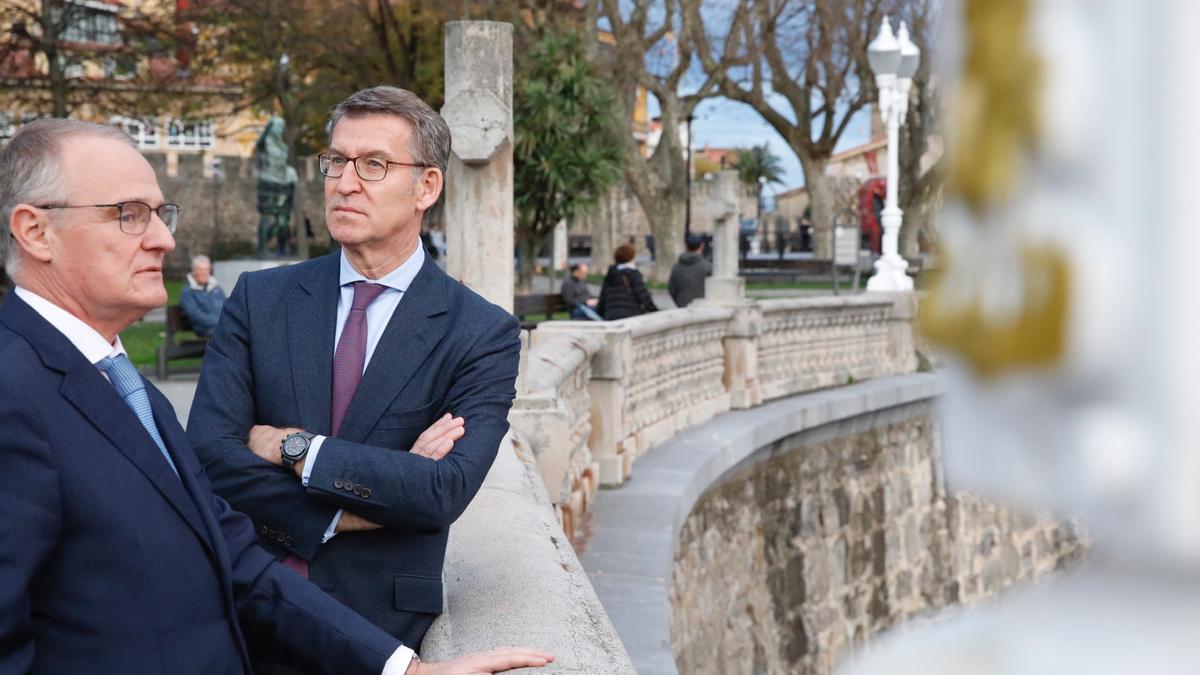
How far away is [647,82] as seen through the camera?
31422mm

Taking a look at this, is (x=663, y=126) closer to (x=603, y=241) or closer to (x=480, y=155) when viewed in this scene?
(x=603, y=241)

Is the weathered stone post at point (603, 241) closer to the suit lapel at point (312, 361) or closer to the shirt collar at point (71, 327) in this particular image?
the suit lapel at point (312, 361)

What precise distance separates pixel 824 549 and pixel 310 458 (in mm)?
10919

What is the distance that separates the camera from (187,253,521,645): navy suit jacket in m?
2.83

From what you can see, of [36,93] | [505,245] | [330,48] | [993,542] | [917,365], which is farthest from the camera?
[330,48]

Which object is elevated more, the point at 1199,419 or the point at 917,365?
the point at 1199,419

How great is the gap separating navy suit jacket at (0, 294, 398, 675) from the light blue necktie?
0.02 meters

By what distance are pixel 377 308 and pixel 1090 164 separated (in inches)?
104

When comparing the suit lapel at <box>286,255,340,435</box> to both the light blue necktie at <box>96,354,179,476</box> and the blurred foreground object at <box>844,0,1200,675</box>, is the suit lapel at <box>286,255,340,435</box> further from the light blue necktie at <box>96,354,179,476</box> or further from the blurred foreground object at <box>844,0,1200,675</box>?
the blurred foreground object at <box>844,0,1200,675</box>

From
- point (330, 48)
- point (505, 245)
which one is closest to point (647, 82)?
point (330, 48)

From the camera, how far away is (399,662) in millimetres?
2586

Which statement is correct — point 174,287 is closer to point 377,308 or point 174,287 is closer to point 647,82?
point 647,82

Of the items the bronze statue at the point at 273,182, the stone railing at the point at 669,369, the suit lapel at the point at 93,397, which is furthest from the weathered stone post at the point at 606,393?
the bronze statue at the point at 273,182

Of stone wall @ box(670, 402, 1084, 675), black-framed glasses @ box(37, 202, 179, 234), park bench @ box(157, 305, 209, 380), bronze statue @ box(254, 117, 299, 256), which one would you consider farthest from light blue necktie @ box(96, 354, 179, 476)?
bronze statue @ box(254, 117, 299, 256)
